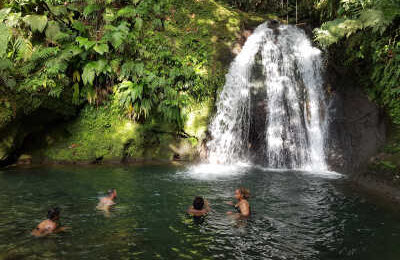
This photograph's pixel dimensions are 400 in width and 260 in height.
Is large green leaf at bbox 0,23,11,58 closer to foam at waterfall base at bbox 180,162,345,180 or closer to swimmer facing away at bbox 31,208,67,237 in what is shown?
swimmer facing away at bbox 31,208,67,237

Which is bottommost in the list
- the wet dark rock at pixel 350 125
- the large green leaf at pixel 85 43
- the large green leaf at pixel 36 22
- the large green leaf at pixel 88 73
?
the wet dark rock at pixel 350 125

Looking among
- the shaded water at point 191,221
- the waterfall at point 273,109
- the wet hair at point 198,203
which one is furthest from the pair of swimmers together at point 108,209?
the waterfall at point 273,109

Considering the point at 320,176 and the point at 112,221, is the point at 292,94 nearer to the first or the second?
the point at 320,176

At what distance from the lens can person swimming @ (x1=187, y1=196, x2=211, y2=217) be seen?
18.0 feet

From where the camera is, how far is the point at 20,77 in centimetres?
974

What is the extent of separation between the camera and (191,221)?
5340 millimetres

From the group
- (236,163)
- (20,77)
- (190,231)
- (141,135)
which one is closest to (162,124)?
(141,135)

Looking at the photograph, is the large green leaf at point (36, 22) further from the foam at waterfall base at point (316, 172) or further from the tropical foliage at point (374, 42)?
the tropical foliage at point (374, 42)

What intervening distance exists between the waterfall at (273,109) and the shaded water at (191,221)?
227 centimetres

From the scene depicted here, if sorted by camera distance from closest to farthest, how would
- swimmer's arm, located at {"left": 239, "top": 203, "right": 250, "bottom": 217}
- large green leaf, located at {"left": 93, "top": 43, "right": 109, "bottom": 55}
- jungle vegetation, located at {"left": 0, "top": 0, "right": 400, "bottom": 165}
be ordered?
swimmer's arm, located at {"left": 239, "top": 203, "right": 250, "bottom": 217} → jungle vegetation, located at {"left": 0, "top": 0, "right": 400, "bottom": 165} → large green leaf, located at {"left": 93, "top": 43, "right": 109, "bottom": 55}

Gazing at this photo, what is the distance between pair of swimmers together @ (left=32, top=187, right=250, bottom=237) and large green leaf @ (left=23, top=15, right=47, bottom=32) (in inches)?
285

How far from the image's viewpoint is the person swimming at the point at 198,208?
5.48m

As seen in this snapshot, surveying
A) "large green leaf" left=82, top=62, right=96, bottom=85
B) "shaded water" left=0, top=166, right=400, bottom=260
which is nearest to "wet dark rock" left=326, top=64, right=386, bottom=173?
"shaded water" left=0, top=166, right=400, bottom=260

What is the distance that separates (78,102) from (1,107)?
2508 mm
